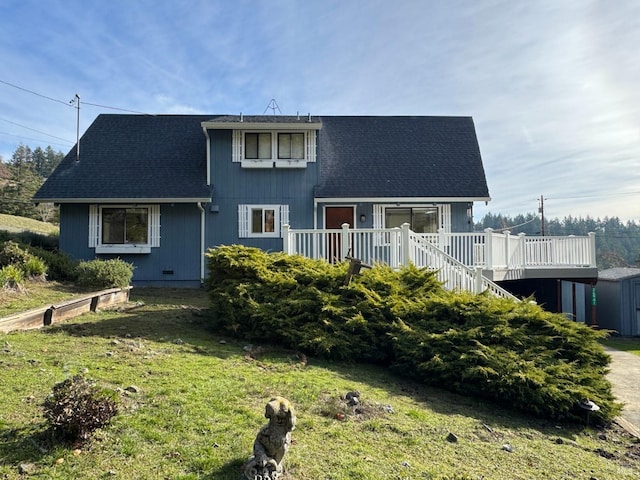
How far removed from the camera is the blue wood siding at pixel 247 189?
1343cm

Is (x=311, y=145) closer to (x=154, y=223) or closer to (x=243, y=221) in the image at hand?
(x=243, y=221)

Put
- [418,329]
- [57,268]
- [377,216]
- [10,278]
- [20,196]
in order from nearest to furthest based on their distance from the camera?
[418,329] → [10,278] → [57,268] → [377,216] → [20,196]

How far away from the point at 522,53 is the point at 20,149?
3102 inches

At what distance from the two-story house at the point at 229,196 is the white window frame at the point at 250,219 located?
1.3 inches

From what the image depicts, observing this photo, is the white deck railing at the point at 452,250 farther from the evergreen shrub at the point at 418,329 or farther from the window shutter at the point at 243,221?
the window shutter at the point at 243,221

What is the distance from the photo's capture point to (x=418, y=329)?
5691 mm

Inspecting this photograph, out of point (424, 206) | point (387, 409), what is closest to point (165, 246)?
point (424, 206)

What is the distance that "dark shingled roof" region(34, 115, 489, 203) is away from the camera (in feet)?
43.6

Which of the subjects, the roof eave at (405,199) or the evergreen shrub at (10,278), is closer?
the evergreen shrub at (10,278)

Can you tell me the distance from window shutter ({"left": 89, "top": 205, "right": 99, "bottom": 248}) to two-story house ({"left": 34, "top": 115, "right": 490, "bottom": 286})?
0.11 feet

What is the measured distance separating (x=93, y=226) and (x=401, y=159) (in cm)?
1097

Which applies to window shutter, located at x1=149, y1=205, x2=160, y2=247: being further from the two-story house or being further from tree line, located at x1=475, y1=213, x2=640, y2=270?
tree line, located at x1=475, y1=213, x2=640, y2=270

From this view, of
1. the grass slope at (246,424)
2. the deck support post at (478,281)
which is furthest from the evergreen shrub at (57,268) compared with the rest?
the deck support post at (478,281)

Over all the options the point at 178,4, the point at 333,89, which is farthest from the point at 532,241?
the point at 178,4
